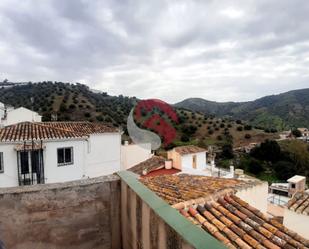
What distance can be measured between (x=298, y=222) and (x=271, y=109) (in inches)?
3310

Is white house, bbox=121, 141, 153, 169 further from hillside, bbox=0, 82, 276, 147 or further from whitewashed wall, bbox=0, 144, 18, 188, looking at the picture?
hillside, bbox=0, 82, 276, 147

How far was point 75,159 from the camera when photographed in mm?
15281

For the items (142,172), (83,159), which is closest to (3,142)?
(83,159)

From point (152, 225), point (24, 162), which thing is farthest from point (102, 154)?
point (152, 225)

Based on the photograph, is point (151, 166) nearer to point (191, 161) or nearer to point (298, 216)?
point (191, 161)

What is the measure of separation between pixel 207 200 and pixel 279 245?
3.51 feet

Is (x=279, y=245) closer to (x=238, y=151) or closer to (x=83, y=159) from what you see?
(x=83, y=159)

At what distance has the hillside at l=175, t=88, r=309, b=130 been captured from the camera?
69.4m

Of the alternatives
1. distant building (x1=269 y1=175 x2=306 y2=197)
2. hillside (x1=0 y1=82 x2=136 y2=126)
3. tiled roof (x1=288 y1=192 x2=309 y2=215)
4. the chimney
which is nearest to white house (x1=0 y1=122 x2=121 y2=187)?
the chimney

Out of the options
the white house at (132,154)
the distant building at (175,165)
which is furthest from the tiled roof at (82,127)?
the white house at (132,154)

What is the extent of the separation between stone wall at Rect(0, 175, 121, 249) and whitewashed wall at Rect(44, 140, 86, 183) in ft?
35.8

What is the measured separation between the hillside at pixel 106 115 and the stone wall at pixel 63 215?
3355 cm

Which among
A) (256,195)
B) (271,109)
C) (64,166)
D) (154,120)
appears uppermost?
(271,109)

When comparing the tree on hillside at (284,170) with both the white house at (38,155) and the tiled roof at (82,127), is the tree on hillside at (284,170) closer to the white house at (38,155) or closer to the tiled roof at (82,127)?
the tiled roof at (82,127)
